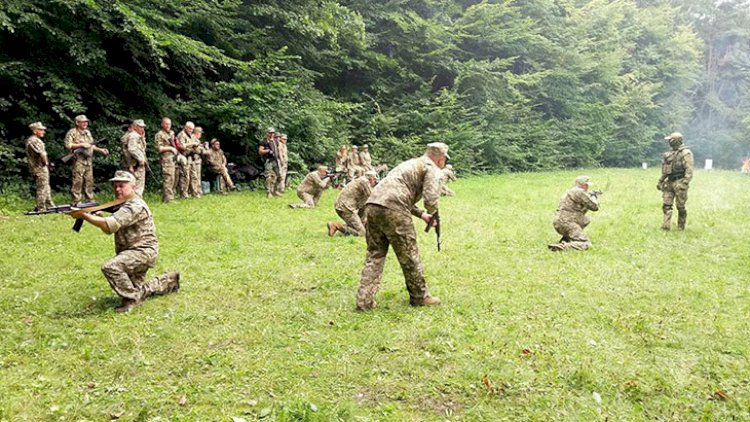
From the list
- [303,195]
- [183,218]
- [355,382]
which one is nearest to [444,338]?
[355,382]

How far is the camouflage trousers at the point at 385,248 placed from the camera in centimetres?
616

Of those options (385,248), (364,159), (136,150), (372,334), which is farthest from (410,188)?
(364,159)

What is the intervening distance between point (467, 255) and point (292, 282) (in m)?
3.29

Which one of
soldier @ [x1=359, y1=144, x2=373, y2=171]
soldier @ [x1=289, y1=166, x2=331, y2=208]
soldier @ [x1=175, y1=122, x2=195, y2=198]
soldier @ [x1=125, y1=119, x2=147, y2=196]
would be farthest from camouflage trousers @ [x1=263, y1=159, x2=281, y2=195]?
soldier @ [x1=359, y1=144, x2=373, y2=171]

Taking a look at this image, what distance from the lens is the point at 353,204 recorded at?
35.7 ft

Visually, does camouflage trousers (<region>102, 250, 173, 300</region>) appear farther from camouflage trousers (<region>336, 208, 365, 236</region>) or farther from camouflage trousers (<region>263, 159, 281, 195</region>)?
camouflage trousers (<region>263, 159, 281, 195</region>)

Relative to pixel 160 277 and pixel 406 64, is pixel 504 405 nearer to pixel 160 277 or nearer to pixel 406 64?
pixel 160 277

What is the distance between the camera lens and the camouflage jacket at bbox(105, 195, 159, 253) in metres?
6.30

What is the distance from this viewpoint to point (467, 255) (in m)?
9.32

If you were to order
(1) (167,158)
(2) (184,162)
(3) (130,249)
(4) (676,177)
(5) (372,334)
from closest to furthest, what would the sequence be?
1. (5) (372,334)
2. (3) (130,249)
3. (4) (676,177)
4. (1) (167,158)
5. (2) (184,162)

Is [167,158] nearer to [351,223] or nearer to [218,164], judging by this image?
[218,164]

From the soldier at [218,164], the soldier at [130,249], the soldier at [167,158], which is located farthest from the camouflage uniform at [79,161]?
the soldier at [130,249]

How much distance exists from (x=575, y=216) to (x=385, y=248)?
5.12 meters

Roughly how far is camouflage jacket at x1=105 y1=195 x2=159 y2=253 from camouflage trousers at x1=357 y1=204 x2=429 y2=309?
2.70 meters
